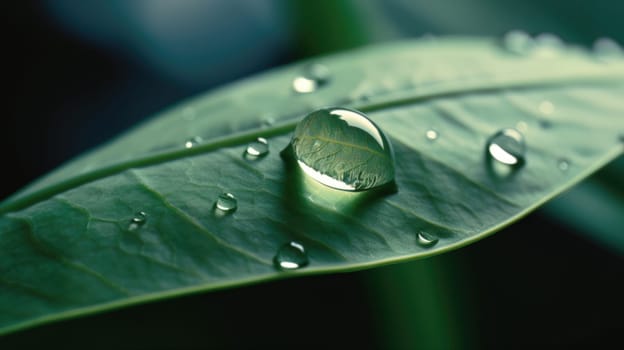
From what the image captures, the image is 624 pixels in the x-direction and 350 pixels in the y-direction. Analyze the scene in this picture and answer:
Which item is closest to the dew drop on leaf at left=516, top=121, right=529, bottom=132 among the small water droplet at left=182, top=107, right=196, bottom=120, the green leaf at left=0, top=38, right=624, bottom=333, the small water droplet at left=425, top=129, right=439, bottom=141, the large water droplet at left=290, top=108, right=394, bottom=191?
the green leaf at left=0, top=38, right=624, bottom=333

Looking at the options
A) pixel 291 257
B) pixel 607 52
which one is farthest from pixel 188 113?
pixel 607 52

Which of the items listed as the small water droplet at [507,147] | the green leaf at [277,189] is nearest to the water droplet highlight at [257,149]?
the green leaf at [277,189]

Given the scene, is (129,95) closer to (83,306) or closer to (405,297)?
(405,297)

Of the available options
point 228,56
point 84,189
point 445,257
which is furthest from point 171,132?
point 228,56

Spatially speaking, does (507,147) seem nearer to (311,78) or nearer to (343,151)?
(343,151)

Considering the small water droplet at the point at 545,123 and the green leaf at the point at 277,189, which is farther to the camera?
the small water droplet at the point at 545,123

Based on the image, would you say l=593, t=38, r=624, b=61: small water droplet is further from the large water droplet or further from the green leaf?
the large water droplet

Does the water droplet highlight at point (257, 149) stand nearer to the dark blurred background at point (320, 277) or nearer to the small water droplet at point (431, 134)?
the small water droplet at point (431, 134)
